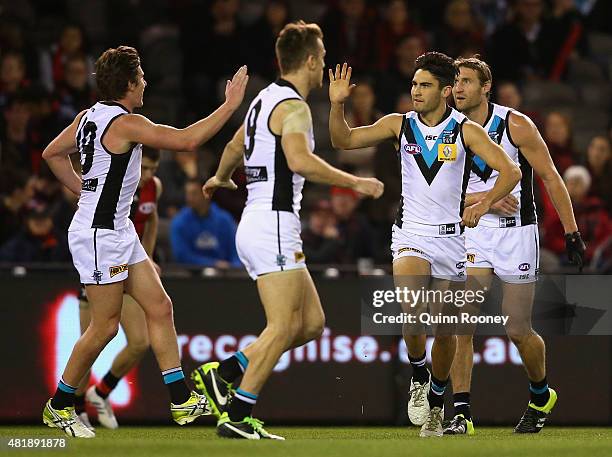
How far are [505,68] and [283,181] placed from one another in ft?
30.5

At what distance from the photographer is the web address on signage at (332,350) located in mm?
12781

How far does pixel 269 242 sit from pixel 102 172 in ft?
4.86

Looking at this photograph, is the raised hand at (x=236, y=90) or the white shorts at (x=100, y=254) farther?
the white shorts at (x=100, y=254)

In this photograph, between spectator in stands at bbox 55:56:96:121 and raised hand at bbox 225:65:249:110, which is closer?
raised hand at bbox 225:65:249:110

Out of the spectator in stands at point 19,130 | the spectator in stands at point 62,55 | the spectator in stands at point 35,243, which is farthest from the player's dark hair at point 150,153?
the spectator in stands at point 62,55

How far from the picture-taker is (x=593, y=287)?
1280 cm

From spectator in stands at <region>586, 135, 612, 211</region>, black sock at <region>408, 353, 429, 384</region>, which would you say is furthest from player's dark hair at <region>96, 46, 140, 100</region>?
spectator in stands at <region>586, 135, 612, 211</region>

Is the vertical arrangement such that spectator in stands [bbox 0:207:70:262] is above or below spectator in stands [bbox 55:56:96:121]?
below

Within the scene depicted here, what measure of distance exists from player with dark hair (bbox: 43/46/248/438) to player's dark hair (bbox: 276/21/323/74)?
0.57m

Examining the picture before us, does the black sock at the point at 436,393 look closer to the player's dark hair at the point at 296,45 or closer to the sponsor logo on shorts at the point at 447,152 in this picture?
the sponsor logo on shorts at the point at 447,152

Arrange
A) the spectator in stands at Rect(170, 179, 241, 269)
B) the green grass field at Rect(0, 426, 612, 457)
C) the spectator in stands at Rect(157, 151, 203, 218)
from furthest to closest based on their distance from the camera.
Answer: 1. the spectator in stands at Rect(157, 151, 203, 218)
2. the spectator in stands at Rect(170, 179, 241, 269)
3. the green grass field at Rect(0, 426, 612, 457)

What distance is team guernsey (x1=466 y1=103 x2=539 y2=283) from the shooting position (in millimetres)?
10781

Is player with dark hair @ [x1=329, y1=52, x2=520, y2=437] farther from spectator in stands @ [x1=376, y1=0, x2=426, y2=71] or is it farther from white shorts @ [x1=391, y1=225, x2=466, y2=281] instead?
spectator in stands @ [x1=376, y1=0, x2=426, y2=71]

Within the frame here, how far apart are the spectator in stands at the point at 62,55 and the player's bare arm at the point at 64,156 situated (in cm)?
618
